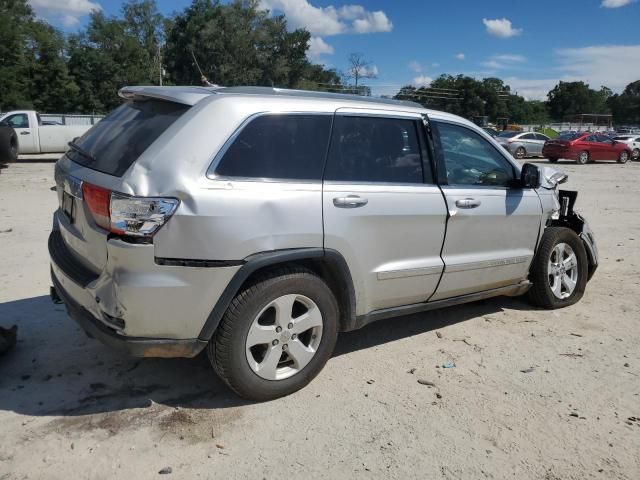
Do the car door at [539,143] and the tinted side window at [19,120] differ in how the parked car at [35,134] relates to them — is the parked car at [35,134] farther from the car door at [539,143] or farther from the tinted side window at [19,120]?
the car door at [539,143]

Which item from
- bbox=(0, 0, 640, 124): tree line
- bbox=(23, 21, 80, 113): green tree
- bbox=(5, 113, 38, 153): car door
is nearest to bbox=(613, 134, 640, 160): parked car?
bbox=(0, 0, 640, 124): tree line

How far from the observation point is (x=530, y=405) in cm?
349

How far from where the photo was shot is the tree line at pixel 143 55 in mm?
52719

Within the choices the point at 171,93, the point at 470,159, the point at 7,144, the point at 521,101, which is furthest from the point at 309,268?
the point at 521,101

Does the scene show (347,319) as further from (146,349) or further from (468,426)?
(146,349)

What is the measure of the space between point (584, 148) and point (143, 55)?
5221 centimetres

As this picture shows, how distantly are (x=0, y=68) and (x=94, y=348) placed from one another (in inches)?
2127

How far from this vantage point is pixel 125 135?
3352 mm

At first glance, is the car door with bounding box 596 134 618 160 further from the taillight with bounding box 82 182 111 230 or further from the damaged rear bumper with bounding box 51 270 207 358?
the taillight with bounding box 82 182 111 230

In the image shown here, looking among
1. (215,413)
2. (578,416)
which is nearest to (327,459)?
(215,413)

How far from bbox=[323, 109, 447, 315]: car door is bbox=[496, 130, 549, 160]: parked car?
25.8 meters

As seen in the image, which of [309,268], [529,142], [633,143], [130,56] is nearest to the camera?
[309,268]

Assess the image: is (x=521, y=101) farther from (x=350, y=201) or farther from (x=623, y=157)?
(x=350, y=201)

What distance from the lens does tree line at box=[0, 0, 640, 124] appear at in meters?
52.7
